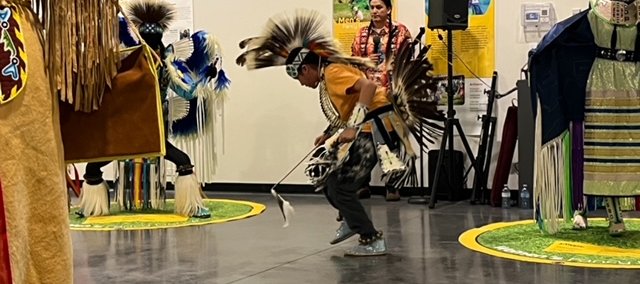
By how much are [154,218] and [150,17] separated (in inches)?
55.3

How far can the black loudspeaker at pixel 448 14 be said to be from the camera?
6285 millimetres

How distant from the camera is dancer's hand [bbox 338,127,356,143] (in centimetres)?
382

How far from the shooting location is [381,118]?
3.97 meters

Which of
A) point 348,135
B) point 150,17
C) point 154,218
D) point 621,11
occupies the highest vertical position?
point 150,17

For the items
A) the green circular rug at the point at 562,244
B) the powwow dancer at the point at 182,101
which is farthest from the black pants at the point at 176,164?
the green circular rug at the point at 562,244

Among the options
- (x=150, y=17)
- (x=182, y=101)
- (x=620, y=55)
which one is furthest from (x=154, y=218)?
(x=620, y=55)

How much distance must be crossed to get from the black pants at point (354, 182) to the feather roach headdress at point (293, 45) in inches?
16.5

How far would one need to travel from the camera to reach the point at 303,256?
13.6 feet

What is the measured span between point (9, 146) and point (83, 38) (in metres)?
0.30

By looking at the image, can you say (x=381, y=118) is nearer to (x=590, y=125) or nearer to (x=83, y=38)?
(x=590, y=125)

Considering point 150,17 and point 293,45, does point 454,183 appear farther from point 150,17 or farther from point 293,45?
point 293,45

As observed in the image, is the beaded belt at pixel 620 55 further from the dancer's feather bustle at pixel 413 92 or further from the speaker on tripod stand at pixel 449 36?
the speaker on tripod stand at pixel 449 36

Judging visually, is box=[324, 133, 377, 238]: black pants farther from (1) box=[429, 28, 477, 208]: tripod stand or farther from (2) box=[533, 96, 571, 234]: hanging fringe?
(1) box=[429, 28, 477, 208]: tripod stand

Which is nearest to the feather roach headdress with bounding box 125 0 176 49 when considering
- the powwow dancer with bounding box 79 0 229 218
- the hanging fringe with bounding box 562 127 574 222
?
the powwow dancer with bounding box 79 0 229 218
